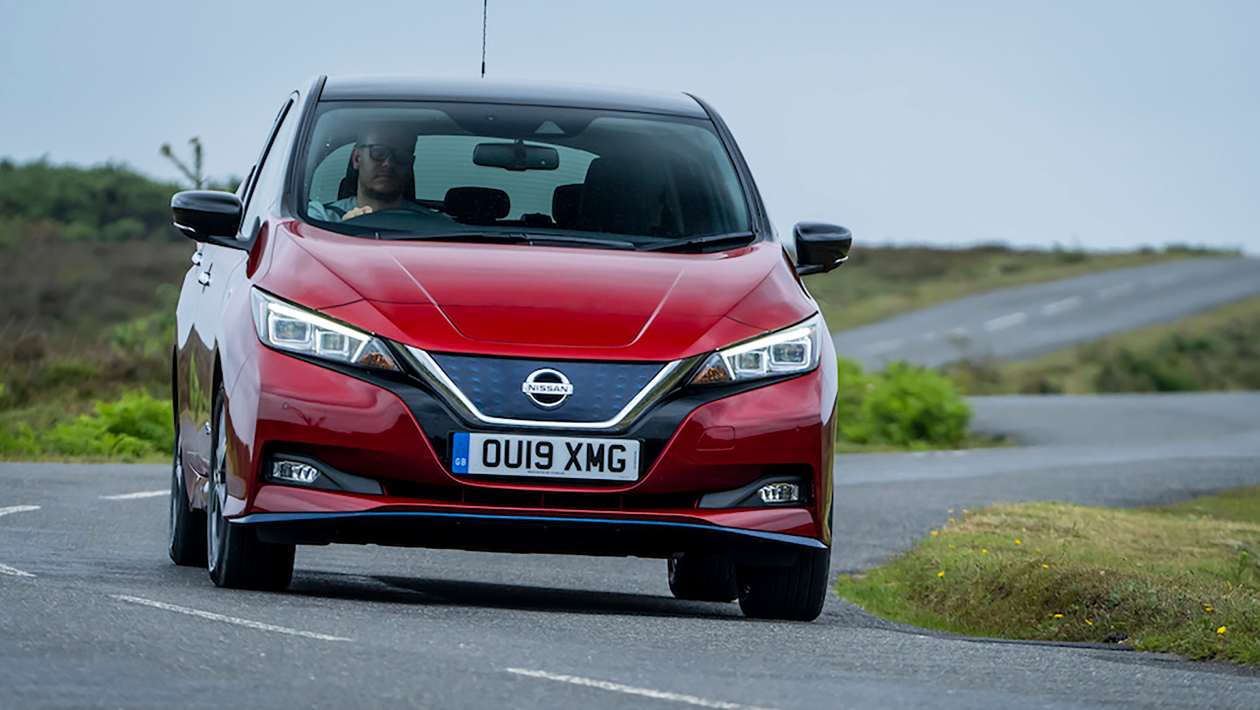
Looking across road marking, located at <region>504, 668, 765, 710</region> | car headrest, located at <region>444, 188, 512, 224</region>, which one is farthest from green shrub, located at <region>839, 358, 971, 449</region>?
road marking, located at <region>504, 668, 765, 710</region>

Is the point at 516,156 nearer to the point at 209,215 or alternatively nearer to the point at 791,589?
the point at 209,215

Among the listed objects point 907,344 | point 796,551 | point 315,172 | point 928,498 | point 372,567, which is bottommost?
point 907,344

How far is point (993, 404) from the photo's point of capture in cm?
4134

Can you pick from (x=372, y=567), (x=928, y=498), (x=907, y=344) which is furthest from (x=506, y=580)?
(x=907, y=344)

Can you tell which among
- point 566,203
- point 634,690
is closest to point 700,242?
point 566,203

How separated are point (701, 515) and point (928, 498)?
1177 centimetres

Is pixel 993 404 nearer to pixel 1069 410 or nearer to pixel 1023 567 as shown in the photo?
pixel 1069 410

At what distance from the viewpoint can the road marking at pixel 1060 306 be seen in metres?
72.1

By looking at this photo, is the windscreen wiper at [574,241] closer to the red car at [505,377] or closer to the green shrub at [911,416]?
the red car at [505,377]

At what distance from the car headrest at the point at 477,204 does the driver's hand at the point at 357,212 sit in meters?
0.29

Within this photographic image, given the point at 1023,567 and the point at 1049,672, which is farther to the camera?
the point at 1023,567

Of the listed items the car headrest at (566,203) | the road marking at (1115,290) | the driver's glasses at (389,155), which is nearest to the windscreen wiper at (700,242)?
the car headrest at (566,203)

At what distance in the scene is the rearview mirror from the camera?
974cm

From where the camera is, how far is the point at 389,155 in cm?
966
